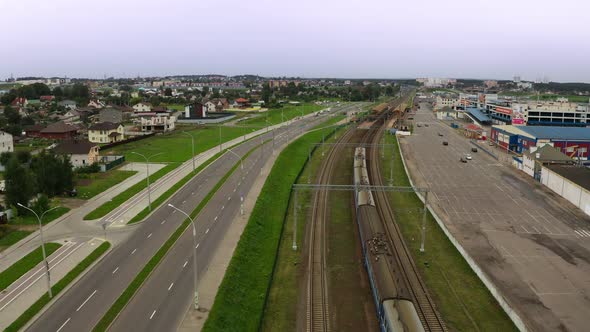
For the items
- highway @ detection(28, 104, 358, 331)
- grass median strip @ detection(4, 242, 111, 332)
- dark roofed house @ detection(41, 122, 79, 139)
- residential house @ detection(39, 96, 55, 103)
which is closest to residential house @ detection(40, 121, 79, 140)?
dark roofed house @ detection(41, 122, 79, 139)

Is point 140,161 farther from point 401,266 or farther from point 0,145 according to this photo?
point 401,266

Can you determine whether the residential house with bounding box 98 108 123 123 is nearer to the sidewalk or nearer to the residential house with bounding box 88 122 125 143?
the residential house with bounding box 88 122 125 143

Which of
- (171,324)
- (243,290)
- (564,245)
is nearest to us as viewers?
(171,324)

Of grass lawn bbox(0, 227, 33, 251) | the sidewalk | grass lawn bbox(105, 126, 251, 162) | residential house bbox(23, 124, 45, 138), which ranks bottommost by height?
the sidewalk

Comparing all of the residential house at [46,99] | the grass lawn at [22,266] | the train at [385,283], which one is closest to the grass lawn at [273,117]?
the residential house at [46,99]

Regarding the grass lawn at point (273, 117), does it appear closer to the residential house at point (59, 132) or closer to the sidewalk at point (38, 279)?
→ the residential house at point (59, 132)

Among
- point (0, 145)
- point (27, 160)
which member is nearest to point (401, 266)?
point (27, 160)
